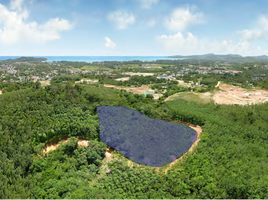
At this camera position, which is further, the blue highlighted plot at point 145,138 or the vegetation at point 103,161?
the blue highlighted plot at point 145,138

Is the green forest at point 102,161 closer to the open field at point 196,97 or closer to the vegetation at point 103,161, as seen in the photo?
the vegetation at point 103,161

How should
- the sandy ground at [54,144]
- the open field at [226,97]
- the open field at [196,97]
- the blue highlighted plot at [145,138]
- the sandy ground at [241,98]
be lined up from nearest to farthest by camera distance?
the blue highlighted plot at [145,138], the sandy ground at [54,144], the open field at [196,97], the open field at [226,97], the sandy ground at [241,98]

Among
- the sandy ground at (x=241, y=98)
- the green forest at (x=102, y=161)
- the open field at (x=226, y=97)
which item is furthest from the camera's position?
the sandy ground at (x=241, y=98)

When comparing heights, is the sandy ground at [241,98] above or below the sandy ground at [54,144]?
above

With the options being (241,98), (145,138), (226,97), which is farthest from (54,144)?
(241,98)

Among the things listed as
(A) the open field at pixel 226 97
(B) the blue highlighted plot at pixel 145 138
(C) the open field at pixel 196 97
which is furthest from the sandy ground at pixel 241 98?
(B) the blue highlighted plot at pixel 145 138

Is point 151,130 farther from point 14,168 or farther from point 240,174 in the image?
point 14,168

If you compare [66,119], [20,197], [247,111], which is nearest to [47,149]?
[66,119]

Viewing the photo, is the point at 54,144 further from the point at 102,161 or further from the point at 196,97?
the point at 196,97
